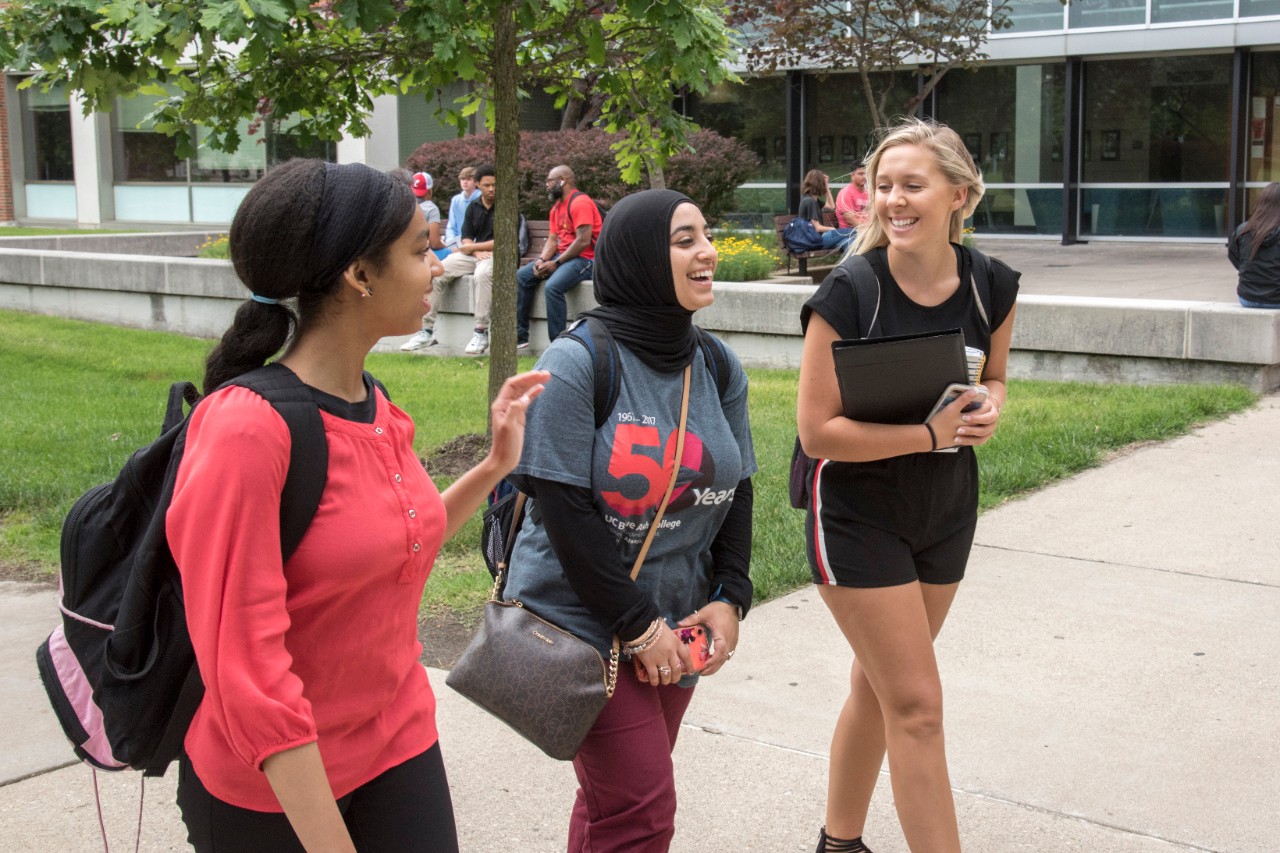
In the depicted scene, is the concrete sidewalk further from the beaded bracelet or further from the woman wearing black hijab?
the beaded bracelet

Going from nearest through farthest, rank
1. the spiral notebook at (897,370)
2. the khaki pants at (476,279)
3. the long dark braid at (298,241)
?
1. the long dark braid at (298,241)
2. the spiral notebook at (897,370)
3. the khaki pants at (476,279)

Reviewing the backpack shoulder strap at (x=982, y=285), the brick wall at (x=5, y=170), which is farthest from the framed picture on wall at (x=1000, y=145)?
the brick wall at (x=5, y=170)

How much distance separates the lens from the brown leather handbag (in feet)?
8.90

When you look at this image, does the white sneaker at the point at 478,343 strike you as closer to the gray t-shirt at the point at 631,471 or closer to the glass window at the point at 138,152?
the gray t-shirt at the point at 631,471

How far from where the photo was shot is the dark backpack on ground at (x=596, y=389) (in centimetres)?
279

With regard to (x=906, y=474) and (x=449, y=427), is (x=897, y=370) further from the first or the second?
(x=449, y=427)

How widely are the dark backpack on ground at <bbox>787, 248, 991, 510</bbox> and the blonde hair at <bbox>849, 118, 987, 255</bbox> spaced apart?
0.24ft

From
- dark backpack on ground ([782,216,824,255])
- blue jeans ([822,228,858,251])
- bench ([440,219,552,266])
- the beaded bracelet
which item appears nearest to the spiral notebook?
the beaded bracelet

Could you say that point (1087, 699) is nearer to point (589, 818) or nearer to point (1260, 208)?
point (589, 818)

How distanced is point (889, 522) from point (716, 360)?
0.54 m

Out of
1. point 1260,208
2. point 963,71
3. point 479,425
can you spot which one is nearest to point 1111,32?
point 963,71

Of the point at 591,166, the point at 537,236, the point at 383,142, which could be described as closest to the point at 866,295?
the point at 537,236

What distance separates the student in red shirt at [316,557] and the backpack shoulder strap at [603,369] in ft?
1.77

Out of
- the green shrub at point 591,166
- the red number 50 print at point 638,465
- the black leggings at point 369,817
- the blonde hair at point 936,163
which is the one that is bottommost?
the black leggings at point 369,817
